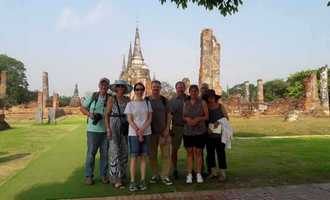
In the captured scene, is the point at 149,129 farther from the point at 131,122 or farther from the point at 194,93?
the point at 194,93

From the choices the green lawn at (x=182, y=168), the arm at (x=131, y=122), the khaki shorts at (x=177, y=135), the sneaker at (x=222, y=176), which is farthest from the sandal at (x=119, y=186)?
the sneaker at (x=222, y=176)

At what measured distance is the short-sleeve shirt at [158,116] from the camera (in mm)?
6797

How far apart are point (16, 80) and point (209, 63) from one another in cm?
6216

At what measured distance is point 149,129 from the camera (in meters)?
6.51

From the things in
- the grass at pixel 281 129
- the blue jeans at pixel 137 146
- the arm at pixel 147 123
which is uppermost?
the arm at pixel 147 123

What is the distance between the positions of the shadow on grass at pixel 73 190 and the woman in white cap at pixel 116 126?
251mm

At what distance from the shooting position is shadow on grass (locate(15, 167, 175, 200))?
6133 millimetres

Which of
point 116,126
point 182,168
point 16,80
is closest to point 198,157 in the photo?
point 116,126

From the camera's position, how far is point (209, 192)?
618cm

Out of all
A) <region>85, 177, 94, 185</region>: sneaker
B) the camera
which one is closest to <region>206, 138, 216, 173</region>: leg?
the camera

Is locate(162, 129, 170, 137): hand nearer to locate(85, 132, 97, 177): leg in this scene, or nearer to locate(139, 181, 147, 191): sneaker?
locate(139, 181, 147, 191): sneaker

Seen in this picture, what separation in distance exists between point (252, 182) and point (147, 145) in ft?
6.11

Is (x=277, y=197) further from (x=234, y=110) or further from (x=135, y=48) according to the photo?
(x=135, y=48)

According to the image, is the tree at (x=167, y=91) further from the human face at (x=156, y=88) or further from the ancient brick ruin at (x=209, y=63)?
the human face at (x=156, y=88)
